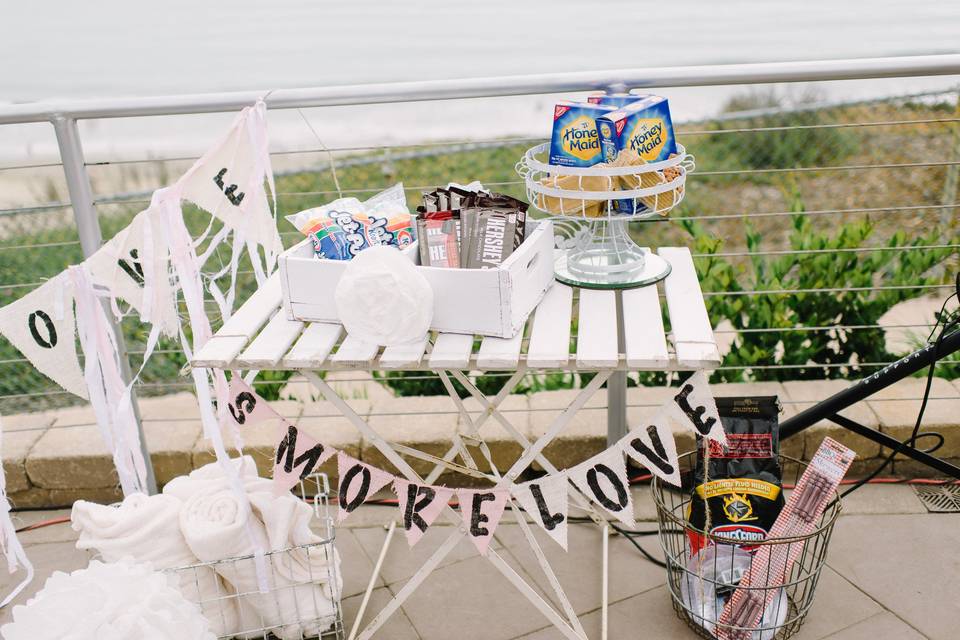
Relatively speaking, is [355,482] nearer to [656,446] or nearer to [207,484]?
[207,484]

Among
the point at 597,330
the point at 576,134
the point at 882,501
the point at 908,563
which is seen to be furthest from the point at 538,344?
the point at 882,501

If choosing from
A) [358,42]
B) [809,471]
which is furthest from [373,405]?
[809,471]

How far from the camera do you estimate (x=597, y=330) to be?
1734 mm

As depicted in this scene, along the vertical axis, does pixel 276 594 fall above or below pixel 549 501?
below

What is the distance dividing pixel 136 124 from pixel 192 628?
6.93 feet

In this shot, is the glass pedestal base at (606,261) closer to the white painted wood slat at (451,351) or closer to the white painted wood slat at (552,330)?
the white painted wood slat at (552,330)

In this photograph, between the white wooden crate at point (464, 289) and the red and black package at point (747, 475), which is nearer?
the white wooden crate at point (464, 289)

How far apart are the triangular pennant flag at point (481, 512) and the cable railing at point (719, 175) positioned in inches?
26.9

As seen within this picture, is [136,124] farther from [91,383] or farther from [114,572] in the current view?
[114,572]

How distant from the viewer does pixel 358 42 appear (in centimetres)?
221

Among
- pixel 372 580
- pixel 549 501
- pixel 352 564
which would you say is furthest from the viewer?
pixel 352 564

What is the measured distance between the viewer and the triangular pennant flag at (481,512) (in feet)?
5.86

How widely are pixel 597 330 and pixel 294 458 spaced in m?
0.64

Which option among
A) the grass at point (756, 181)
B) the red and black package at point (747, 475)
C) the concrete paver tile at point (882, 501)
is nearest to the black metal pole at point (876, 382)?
the red and black package at point (747, 475)
